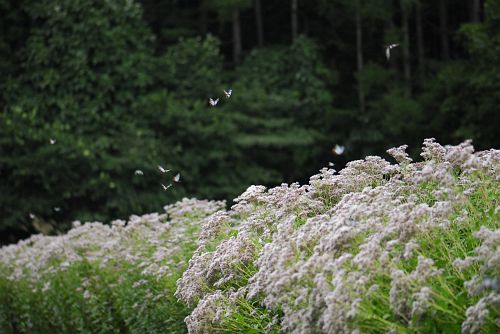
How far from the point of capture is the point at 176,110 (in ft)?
53.6

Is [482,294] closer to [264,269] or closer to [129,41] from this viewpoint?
[264,269]

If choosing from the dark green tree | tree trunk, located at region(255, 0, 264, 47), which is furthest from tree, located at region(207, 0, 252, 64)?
the dark green tree

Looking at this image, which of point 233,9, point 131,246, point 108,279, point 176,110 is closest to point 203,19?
point 233,9

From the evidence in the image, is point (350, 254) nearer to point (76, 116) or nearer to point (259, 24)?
point (76, 116)

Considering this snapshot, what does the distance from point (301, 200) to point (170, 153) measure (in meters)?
11.6

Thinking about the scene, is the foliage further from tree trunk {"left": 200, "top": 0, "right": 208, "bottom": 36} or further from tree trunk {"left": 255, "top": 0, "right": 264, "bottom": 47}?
tree trunk {"left": 255, "top": 0, "right": 264, "bottom": 47}

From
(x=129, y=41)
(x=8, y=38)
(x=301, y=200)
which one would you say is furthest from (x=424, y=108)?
(x=301, y=200)

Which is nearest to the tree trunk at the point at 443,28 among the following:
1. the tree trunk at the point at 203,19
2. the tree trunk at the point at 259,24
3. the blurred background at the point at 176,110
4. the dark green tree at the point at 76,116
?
the blurred background at the point at 176,110

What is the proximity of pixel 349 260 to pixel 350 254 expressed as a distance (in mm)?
278

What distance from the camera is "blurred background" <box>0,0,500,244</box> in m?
15.2

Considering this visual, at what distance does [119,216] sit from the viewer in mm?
15250

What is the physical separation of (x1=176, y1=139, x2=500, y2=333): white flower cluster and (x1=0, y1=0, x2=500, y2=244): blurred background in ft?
33.6

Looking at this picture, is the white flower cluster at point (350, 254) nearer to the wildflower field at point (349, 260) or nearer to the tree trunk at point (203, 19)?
the wildflower field at point (349, 260)

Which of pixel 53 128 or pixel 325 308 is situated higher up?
pixel 325 308
